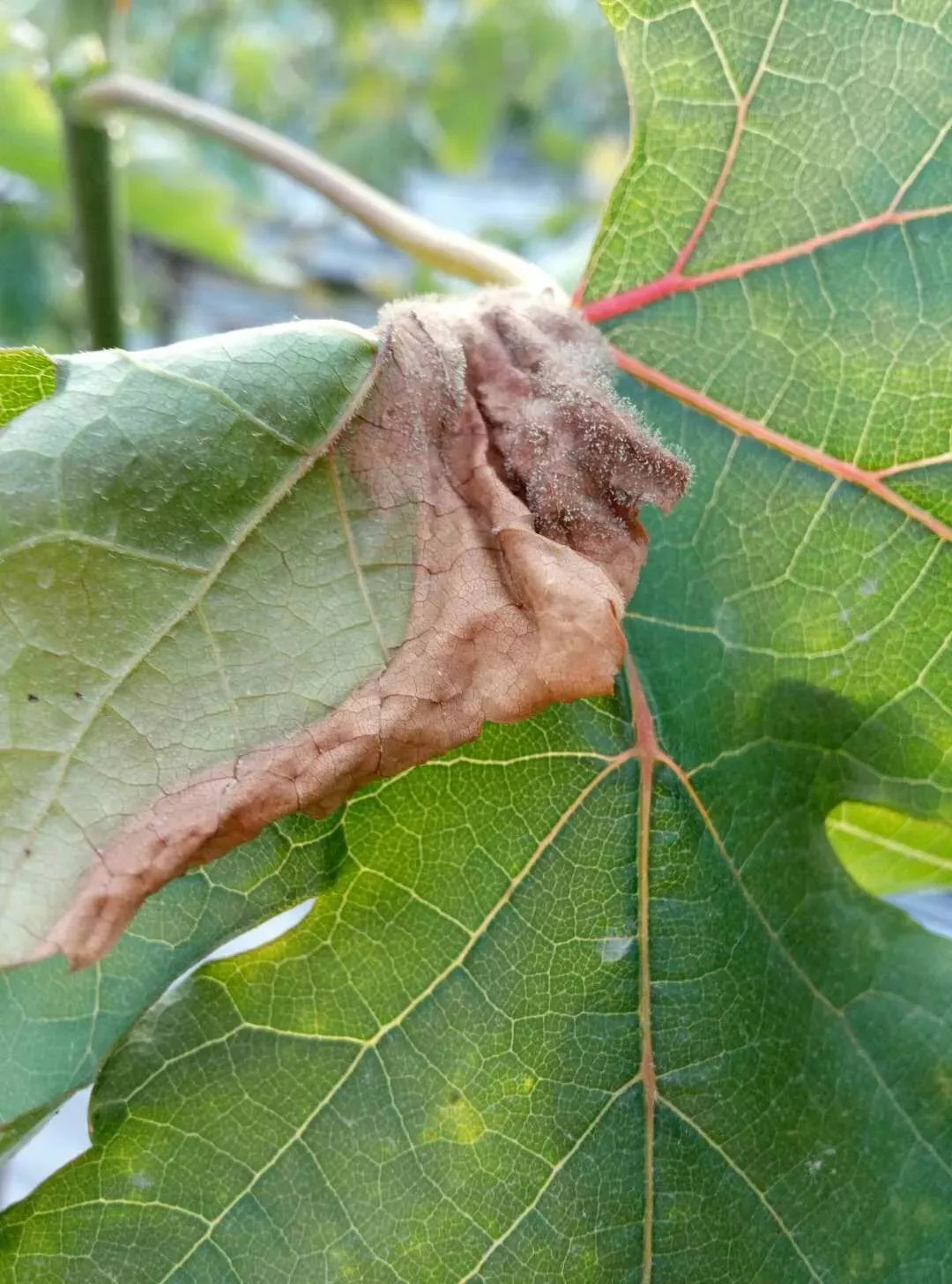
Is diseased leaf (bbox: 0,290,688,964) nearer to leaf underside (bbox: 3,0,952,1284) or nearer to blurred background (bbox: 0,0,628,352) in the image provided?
leaf underside (bbox: 3,0,952,1284)

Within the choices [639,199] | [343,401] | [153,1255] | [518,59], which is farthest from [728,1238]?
[518,59]

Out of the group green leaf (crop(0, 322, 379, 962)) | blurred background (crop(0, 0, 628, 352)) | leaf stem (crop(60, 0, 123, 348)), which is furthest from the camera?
blurred background (crop(0, 0, 628, 352))

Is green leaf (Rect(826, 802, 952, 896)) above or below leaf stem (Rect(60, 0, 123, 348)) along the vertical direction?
below

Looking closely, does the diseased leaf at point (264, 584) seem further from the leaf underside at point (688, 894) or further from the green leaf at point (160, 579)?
the leaf underside at point (688, 894)

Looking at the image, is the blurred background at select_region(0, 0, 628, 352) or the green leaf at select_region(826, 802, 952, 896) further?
the blurred background at select_region(0, 0, 628, 352)

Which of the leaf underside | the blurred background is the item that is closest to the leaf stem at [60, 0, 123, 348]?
the blurred background

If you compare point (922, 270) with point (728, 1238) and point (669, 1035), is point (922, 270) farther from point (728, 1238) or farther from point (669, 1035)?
point (728, 1238)

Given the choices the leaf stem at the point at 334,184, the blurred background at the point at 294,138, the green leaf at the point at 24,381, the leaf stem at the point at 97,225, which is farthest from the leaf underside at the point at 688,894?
the leaf stem at the point at 97,225

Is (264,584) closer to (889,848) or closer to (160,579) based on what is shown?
(160,579)
